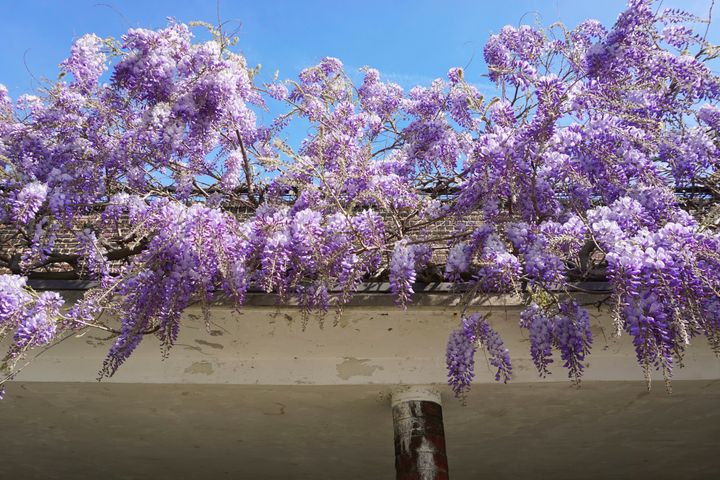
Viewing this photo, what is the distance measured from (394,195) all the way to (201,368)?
6.15 ft

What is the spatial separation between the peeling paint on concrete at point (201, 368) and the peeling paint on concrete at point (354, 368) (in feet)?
3.05

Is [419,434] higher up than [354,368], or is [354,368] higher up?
[354,368]

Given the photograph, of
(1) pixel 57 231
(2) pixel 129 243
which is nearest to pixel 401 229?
(2) pixel 129 243

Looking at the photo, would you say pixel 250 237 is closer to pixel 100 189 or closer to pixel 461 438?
pixel 100 189

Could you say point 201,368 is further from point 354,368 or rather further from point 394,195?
point 394,195

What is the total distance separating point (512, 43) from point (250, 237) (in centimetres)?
293

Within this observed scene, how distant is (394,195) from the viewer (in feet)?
14.6

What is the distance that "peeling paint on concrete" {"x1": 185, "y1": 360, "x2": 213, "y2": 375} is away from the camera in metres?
4.79

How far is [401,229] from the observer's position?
3990mm

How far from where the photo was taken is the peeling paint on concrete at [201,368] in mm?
4793

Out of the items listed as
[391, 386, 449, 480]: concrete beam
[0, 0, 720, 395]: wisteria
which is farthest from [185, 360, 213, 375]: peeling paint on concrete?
[391, 386, 449, 480]: concrete beam

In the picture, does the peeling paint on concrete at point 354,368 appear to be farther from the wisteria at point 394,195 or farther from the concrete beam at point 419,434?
the wisteria at point 394,195

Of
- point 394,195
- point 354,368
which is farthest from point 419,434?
point 394,195

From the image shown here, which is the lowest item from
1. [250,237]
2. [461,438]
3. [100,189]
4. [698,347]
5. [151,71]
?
[461,438]
